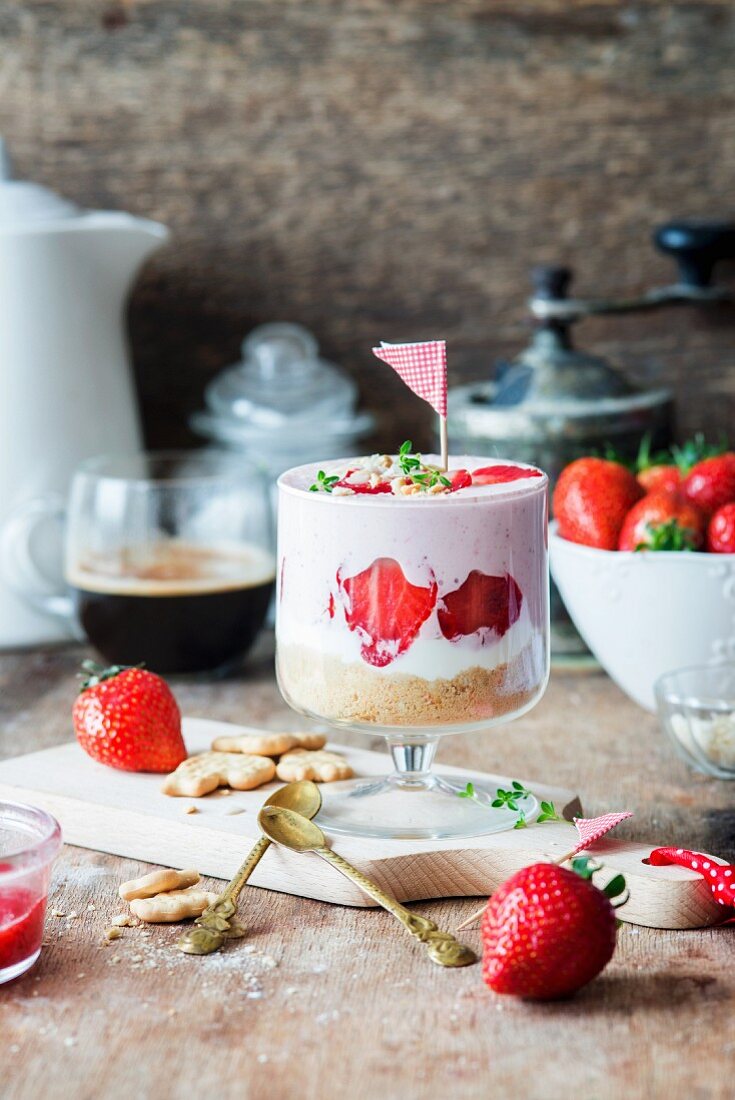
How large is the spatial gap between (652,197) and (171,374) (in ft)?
2.50

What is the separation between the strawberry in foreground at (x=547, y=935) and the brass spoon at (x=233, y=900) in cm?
19

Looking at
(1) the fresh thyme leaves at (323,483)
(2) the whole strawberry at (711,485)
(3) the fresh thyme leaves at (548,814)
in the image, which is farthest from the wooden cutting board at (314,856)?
(2) the whole strawberry at (711,485)

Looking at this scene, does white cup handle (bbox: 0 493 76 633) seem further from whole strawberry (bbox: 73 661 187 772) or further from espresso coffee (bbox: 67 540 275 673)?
whole strawberry (bbox: 73 661 187 772)

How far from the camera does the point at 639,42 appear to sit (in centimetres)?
191

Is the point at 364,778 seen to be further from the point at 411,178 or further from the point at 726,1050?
the point at 411,178

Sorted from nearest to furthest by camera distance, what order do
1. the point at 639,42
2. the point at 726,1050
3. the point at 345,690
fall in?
the point at 726,1050 < the point at 345,690 < the point at 639,42

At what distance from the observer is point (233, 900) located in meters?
0.92

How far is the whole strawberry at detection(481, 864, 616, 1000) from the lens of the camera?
2.55 ft

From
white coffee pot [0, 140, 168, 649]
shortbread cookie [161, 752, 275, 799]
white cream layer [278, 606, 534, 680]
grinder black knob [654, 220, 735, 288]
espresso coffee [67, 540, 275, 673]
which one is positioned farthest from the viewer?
grinder black knob [654, 220, 735, 288]

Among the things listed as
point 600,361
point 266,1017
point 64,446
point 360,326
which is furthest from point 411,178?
point 266,1017

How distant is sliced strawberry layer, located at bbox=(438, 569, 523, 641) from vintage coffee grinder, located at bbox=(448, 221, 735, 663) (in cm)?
65

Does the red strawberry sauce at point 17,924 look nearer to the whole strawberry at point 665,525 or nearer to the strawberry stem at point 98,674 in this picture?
the strawberry stem at point 98,674

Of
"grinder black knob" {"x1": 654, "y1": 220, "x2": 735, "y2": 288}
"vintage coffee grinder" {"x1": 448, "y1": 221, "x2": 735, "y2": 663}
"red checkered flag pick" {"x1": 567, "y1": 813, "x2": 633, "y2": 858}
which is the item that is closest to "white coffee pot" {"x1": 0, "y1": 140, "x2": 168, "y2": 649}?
"vintage coffee grinder" {"x1": 448, "y1": 221, "x2": 735, "y2": 663}

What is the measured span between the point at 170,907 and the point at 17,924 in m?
0.13
